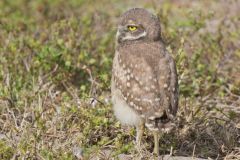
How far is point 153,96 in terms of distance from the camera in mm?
5684

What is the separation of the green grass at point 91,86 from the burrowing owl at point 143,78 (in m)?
0.30

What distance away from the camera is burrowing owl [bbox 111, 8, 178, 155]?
18.6 feet

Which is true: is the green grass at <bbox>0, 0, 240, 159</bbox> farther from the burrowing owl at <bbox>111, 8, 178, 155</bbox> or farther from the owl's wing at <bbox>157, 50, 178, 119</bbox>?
the owl's wing at <bbox>157, 50, 178, 119</bbox>

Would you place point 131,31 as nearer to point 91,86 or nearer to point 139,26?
point 139,26

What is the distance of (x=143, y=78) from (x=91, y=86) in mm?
1305

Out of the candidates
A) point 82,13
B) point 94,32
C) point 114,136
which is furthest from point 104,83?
point 82,13

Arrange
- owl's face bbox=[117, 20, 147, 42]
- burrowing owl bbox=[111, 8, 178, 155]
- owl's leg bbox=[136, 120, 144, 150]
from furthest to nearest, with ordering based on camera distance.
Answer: owl's face bbox=[117, 20, 147, 42] → owl's leg bbox=[136, 120, 144, 150] → burrowing owl bbox=[111, 8, 178, 155]

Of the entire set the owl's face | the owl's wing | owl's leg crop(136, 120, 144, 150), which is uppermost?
the owl's face

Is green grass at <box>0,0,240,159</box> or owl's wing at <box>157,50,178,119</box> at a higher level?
owl's wing at <box>157,50,178,119</box>

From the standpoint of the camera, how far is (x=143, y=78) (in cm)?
575

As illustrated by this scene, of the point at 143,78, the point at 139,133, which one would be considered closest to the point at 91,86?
the point at 139,133

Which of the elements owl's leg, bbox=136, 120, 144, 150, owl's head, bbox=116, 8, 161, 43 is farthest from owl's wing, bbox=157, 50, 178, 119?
owl's leg, bbox=136, 120, 144, 150

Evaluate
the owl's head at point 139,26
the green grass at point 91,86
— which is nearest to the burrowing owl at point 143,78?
the owl's head at point 139,26

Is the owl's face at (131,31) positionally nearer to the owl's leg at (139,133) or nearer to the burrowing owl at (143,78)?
the burrowing owl at (143,78)
